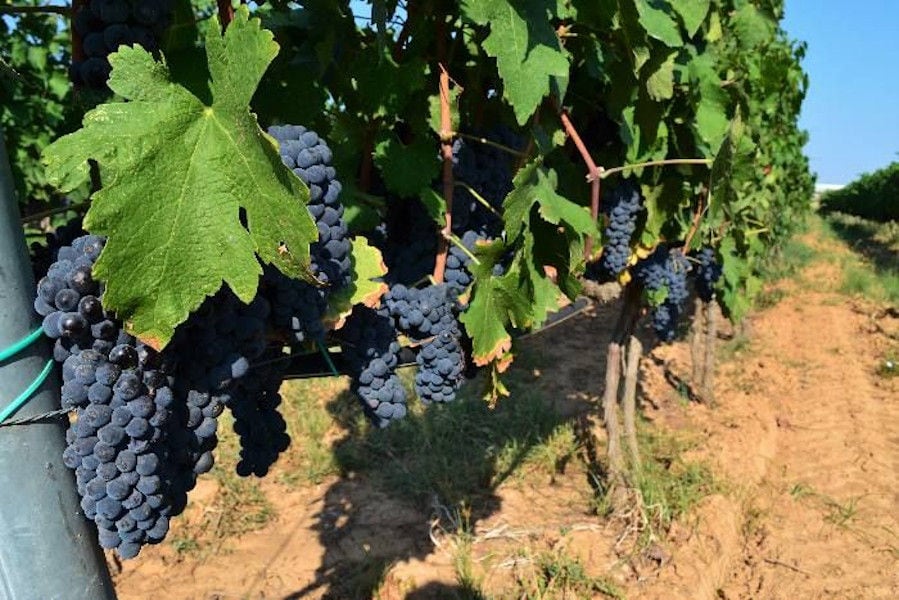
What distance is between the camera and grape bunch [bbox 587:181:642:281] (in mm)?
2959

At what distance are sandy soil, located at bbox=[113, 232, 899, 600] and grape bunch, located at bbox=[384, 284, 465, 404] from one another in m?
2.32

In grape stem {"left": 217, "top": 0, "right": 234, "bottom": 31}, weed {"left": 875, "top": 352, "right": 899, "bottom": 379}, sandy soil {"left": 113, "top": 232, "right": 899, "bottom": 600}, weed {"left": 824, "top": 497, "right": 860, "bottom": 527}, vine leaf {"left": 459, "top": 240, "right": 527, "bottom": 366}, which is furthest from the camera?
weed {"left": 875, "top": 352, "right": 899, "bottom": 379}

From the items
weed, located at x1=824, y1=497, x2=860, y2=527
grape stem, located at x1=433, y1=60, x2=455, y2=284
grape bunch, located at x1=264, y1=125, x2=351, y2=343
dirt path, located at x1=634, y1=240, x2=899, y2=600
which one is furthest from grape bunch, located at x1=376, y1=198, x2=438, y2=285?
weed, located at x1=824, y1=497, x2=860, y2=527

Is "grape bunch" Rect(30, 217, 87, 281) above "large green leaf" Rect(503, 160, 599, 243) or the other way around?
the other way around

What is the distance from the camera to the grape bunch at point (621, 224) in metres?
2.96

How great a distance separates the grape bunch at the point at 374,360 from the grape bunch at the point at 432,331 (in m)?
0.04

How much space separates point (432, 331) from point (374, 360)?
0.53 feet

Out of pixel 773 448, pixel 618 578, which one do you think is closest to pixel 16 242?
pixel 618 578

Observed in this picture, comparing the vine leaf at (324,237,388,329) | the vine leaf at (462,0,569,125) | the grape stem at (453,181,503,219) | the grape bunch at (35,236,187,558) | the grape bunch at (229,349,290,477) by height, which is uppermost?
the vine leaf at (462,0,569,125)

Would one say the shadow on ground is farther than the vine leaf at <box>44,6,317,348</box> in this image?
Yes

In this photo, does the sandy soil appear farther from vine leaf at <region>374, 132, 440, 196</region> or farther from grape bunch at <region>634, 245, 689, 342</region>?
vine leaf at <region>374, 132, 440, 196</region>

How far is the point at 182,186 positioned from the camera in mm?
904

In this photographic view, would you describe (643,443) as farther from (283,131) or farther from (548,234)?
(283,131)

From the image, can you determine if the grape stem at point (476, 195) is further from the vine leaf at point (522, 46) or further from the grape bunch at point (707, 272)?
the grape bunch at point (707, 272)
